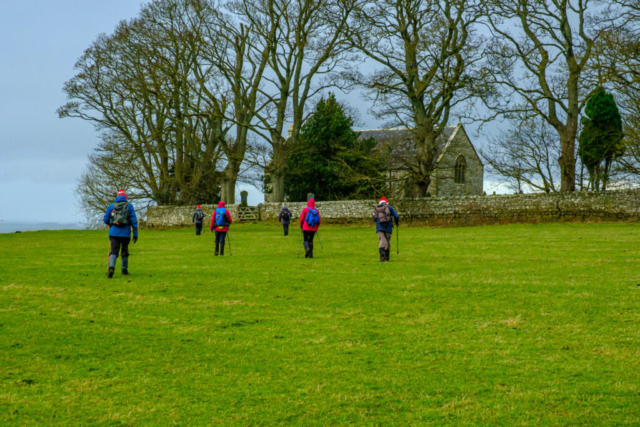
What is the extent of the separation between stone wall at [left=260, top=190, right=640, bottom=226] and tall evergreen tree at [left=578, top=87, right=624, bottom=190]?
677cm

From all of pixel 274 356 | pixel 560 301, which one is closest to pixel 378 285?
pixel 560 301

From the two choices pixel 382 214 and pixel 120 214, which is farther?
pixel 382 214

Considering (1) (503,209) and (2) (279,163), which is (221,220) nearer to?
(1) (503,209)

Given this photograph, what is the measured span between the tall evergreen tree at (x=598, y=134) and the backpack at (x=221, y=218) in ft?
89.8

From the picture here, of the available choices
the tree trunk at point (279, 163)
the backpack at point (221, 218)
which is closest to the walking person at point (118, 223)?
the backpack at point (221, 218)

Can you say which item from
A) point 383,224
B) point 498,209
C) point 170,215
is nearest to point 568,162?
point 498,209

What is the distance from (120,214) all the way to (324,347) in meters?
8.10

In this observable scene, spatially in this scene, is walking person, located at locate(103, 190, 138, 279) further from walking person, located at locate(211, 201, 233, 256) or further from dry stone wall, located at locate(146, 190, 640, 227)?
dry stone wall, located at locate(146, 190, 640, 227)

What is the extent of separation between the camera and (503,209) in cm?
3662

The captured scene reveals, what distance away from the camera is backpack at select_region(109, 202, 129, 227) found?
14445mm

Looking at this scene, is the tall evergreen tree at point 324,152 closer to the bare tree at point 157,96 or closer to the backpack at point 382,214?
the bare tree at point 157,96

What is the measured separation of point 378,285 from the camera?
1279 centimetres

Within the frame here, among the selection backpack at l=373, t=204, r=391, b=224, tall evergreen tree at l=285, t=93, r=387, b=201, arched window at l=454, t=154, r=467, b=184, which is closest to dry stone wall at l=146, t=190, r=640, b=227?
tall evergreen tree at l=285, t=93, r=387, b=201

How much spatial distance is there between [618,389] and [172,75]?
39.9 metres
